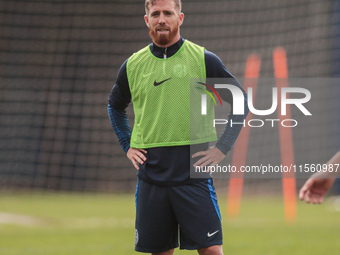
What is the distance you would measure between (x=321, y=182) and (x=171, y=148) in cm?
113

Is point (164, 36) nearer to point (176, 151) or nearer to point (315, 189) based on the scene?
point (176, 151)

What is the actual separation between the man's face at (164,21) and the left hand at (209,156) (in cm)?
63

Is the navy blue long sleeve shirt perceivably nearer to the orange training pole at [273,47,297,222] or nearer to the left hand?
the left hand

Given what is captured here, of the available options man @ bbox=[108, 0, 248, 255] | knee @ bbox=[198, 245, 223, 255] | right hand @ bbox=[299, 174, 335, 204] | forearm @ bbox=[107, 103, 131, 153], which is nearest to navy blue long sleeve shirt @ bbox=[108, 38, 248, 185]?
man @ bbox=[108, 0, 248, 255]

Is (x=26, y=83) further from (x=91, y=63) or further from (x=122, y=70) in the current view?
(x=122, y=70)

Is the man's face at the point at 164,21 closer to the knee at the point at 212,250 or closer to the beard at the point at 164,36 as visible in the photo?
the beard at the point at 164,36

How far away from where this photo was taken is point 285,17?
1228cm

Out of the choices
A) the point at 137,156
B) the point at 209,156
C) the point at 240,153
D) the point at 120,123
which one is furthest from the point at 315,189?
the point at 240,153

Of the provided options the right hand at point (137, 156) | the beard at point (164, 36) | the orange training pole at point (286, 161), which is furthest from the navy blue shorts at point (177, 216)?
the orange training pole at point (286, 161)

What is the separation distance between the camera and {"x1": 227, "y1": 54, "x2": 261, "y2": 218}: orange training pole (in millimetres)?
8102

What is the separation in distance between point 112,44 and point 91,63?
2.26 ft

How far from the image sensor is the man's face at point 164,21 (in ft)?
10.4

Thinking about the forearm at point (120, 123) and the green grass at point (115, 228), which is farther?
the green grass at point (115, 228)

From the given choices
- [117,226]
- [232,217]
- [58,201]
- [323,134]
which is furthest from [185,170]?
[323,134]
